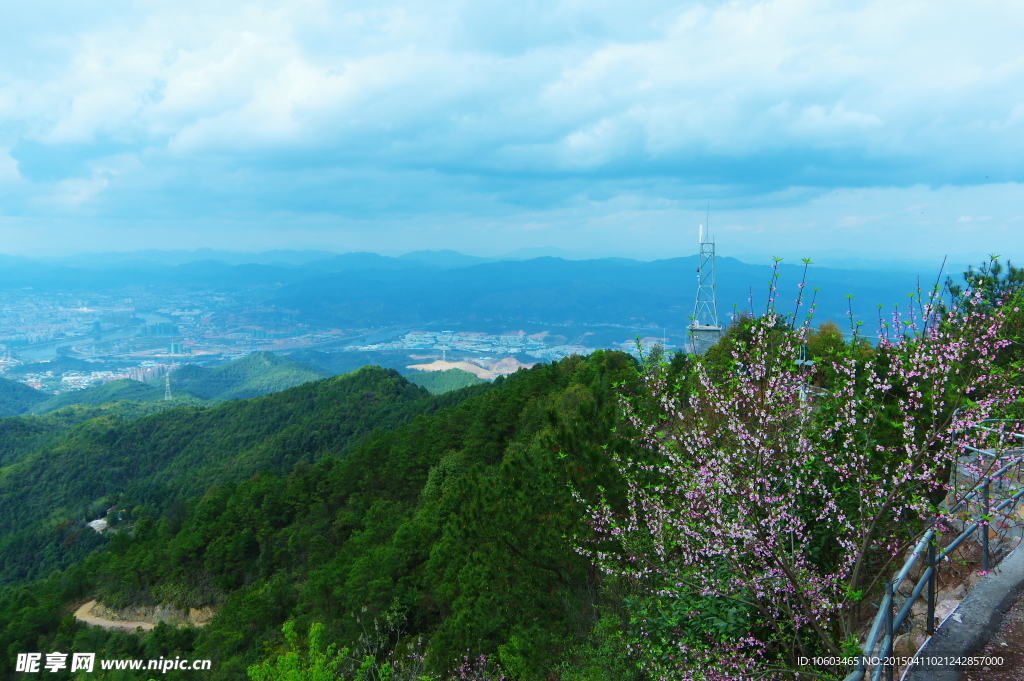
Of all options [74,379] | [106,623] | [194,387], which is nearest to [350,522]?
[106,623]

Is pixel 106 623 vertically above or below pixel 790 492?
below

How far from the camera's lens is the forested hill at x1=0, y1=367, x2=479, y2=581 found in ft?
186

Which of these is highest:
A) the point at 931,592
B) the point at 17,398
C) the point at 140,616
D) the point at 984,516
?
the point at 984,516

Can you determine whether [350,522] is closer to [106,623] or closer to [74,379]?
[106,623]

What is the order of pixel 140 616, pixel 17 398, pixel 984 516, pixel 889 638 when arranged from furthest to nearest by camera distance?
1. pixel 17 398
2. pixel 140 616
3. pixel 984 516
4. pixel 889 638

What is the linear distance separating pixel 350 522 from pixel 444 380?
10127 centimetres

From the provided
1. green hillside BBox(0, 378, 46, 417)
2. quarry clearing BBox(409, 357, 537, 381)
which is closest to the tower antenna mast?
quarry clearing BBox(409, 357, 537, 381)

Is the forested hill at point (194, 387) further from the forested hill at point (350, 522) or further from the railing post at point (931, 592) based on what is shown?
the railing post at point (931, 592)

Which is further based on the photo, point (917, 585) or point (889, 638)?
point (917, 585)

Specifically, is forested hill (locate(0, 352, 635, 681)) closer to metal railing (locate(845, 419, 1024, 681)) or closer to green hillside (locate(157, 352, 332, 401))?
metal railing (locate(845, 419, 1024, 681))

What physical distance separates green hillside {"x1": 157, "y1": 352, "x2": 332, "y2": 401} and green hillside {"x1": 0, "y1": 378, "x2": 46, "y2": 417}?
87.0ft

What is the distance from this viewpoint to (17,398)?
148 m

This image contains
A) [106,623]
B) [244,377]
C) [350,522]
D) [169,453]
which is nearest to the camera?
[350,522]

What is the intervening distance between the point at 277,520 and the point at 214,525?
402 centimetres
